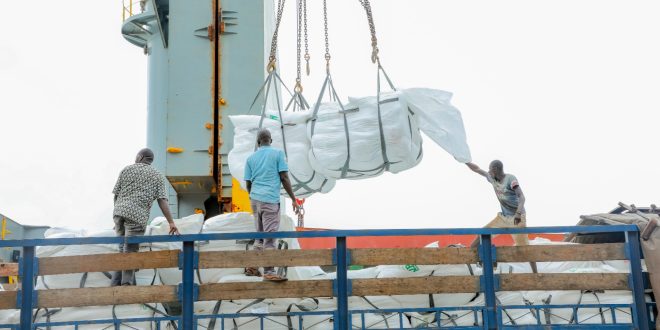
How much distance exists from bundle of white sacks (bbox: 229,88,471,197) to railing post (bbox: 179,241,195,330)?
1.57m

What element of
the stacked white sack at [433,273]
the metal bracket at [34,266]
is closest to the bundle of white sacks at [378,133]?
the stacked white sack at [433,273]

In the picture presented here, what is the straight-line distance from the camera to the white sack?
5.40m

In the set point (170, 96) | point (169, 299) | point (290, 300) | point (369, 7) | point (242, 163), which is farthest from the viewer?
point (170, 96)

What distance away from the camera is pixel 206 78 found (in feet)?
29.6

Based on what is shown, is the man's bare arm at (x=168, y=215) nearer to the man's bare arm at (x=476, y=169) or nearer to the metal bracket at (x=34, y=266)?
the metal bracket at (x=34, y=266)

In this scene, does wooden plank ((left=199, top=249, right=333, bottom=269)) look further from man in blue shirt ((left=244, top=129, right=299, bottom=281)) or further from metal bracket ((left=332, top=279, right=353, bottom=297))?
man in blue shirt ((left=244, top=129, right=299, bottom=281))

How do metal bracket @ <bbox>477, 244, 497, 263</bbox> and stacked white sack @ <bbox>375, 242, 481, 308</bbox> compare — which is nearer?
metal bracket @ <bbox>477, 244, 497, 263</bbox>

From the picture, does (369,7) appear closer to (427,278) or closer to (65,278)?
(427,278)

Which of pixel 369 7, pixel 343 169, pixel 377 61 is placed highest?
pixel 369 7

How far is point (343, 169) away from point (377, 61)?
3.90 feet

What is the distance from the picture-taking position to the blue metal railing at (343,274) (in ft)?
13.3

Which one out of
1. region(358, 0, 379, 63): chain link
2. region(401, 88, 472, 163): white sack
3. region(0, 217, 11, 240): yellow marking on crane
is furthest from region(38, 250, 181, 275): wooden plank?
region(0, 217, 11, 240): yellow marking on crane

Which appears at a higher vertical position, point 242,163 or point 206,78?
point 206,78

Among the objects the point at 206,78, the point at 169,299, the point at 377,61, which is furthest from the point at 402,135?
the point at 206,78
